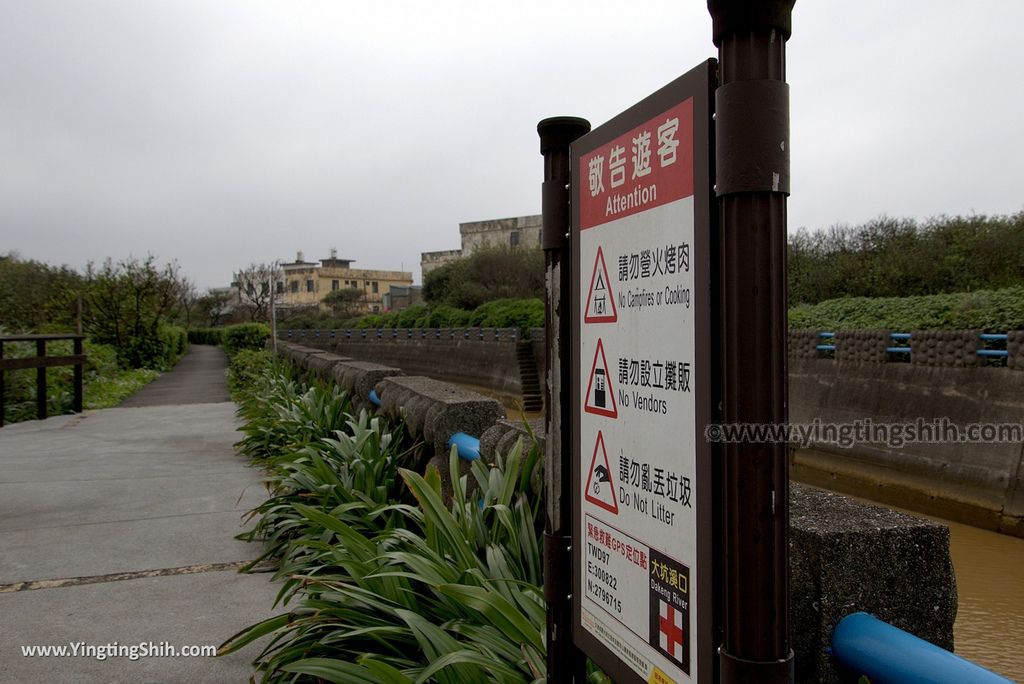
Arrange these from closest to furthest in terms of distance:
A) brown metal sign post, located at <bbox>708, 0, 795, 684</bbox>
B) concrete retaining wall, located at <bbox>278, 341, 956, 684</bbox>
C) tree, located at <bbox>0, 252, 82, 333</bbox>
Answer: brown metal sign post, located at <bbox>708, 0, 795, 684</bbox> < concrete retaining wall, located at <bbox>278, 341, 956, 684</bbox> < tree, located at <bbox>0, 252, 82, 333</bbox>

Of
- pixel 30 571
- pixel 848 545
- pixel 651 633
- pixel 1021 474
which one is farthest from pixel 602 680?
pixel 1021 474

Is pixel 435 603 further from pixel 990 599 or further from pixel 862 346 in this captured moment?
pixel 862 346

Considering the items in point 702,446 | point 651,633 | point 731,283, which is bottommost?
point 651,633

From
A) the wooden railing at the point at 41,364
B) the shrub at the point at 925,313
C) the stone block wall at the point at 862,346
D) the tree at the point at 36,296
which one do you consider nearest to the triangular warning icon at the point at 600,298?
the wooden railing at the point at 41,364

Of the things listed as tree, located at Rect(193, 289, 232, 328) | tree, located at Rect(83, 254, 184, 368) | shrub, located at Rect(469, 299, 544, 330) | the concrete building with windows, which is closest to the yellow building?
tree, located at Rect(193, 289, 232, 328)

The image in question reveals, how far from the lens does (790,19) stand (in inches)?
45.6

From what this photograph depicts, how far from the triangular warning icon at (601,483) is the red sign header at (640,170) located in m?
0.50

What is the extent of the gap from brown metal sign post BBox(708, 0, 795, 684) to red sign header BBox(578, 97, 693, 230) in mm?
158

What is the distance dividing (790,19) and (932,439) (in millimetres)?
13449

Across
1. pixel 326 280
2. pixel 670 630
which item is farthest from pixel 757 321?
pixel 326 280

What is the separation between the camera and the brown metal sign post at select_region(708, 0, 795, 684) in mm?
1147

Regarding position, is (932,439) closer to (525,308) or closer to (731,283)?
(731,283)

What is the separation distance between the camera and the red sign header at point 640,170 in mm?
1343

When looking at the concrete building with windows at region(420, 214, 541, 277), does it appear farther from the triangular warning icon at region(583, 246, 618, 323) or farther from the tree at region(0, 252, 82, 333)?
the triangular warning icon at region(583, 246, 618, 323)
